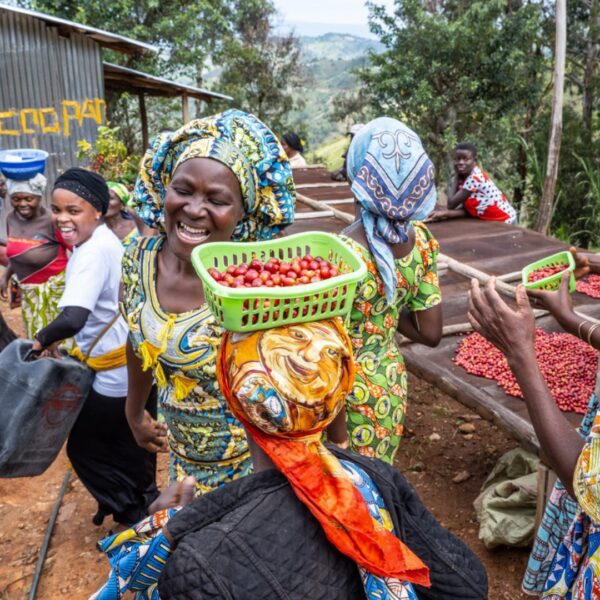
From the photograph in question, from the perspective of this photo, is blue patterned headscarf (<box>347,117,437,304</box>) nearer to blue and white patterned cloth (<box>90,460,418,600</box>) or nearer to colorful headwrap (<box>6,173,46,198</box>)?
blue and white patterned cloth (<box>90,460,418,600</box>)

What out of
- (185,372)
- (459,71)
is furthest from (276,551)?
(459,71)

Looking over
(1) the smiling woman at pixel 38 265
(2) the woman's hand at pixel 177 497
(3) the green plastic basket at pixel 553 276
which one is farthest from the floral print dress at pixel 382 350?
(1) the smiling woman at pixel 38 265

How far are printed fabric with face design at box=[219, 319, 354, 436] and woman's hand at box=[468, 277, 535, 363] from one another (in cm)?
67

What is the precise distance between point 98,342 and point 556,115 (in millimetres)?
7555

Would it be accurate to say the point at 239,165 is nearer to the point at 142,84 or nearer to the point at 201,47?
the point at 142,84

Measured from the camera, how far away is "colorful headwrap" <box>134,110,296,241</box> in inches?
69.7

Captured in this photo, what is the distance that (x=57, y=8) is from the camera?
13109 mm

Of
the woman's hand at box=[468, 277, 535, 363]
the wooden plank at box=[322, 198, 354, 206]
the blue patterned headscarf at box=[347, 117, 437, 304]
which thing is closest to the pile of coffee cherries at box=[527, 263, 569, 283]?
the blue patterned headscarf at box=[347, 117, 437, 304]

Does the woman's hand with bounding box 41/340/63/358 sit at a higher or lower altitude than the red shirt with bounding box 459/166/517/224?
lower

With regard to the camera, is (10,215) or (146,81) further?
(146,81)

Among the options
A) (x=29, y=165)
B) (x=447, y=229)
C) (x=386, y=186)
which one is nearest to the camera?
(x=386, y=186)

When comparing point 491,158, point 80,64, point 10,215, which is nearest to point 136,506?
point 10,215

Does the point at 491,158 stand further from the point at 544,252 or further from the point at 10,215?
the point at 10,215

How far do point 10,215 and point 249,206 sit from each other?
2700 millimetres
